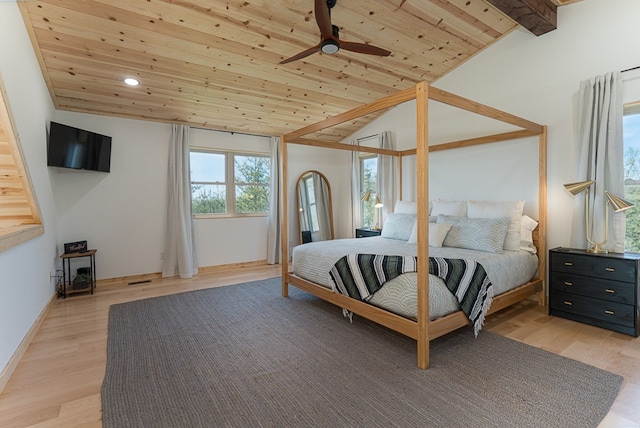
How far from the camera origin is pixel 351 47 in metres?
2.59

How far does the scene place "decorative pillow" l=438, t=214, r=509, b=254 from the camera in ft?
10.5

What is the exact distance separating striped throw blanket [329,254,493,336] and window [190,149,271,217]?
323 centimetres

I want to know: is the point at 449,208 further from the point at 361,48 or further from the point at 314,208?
the point at 314,208

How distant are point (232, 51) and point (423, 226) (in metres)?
2.69

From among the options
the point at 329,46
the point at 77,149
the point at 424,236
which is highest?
the point at 329,46

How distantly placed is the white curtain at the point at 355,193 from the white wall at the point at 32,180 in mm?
4384

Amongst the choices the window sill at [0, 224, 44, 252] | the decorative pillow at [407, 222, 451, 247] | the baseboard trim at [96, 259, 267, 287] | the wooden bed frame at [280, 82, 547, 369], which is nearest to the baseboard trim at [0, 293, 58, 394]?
the window sill at [0, 224, 44, 252]

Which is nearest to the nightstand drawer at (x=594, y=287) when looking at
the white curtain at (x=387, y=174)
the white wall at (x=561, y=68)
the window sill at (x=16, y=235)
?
the white wall at (x=561, y=68)

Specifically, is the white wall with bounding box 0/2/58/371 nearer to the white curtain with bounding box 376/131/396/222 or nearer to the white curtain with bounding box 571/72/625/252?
the white curtain with bounding box 376/131/396/222

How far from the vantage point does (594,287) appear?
111 inches

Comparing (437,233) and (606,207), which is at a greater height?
(606,207)

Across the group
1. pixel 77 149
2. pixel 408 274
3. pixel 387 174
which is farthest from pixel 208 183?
pixel 408 274

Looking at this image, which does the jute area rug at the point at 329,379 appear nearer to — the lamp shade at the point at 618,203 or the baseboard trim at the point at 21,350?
the baseboard trim at the point at 21,350

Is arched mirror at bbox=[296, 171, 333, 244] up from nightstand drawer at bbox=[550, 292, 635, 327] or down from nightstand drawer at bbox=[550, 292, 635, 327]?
up
